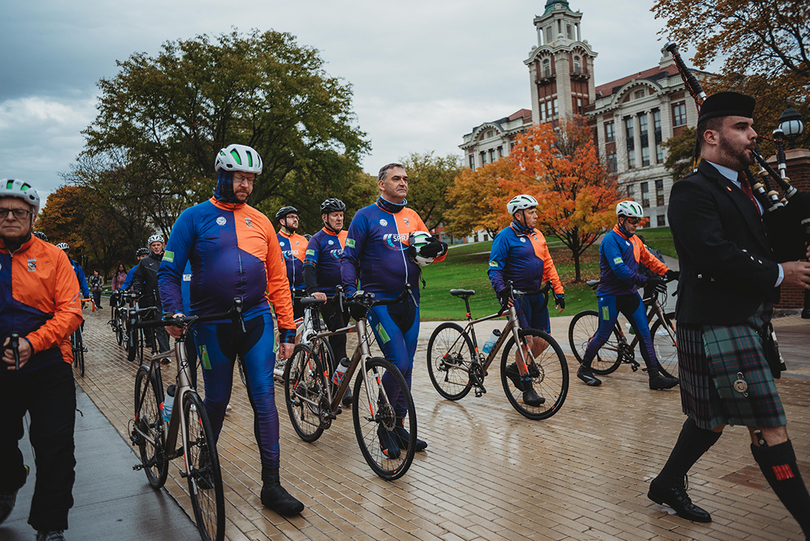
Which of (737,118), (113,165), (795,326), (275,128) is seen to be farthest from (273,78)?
(737,118)

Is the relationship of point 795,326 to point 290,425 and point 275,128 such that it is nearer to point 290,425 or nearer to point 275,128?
point 290,425

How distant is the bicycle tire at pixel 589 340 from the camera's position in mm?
8021

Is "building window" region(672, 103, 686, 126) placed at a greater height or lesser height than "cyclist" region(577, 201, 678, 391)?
greater

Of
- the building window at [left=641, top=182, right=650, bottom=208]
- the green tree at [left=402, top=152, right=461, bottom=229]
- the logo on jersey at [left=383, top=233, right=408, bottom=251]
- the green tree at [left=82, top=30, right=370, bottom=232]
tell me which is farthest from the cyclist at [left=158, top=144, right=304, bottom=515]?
the building window at [left=641, top=182, right=650, bottom=208]

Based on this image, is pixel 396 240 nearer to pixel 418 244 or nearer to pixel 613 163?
pixel 418 244

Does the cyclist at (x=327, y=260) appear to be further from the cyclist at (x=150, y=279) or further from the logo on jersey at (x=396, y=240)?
the cyclist at (x=150, y=279)

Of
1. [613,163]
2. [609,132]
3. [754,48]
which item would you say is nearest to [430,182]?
[613,163]

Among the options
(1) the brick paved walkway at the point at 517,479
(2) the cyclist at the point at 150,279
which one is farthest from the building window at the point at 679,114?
(1) the brick paved walkway at the point at 517,479

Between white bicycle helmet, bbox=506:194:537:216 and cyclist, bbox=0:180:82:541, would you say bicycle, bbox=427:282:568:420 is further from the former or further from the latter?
cyclist, bbox=0:180:82:541

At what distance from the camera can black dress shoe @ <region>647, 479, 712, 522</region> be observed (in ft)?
A: 11.6

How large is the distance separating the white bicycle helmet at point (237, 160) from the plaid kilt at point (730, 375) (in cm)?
296

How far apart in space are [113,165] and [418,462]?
135 ft

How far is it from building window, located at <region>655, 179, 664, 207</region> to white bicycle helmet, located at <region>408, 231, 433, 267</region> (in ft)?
216

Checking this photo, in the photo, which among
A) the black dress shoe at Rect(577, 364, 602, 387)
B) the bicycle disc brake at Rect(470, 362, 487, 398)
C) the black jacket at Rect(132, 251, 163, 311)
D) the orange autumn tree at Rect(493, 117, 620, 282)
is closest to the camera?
the bicycle disc brake at Rect(470, 362, 487, 398)
